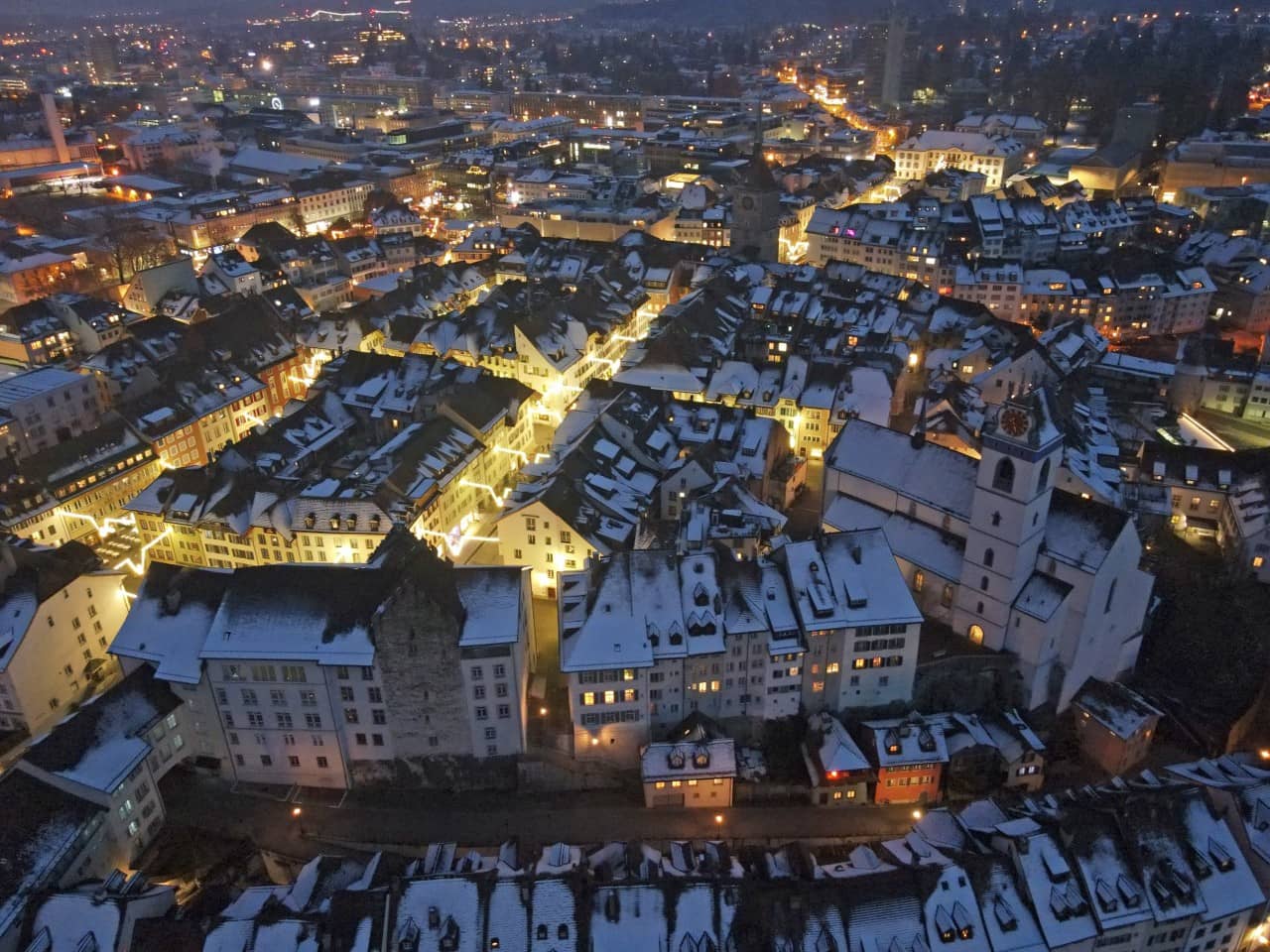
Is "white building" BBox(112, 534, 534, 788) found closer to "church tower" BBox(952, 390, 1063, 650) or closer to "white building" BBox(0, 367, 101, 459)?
"church tower" BBox(952, 390, 1063, 650)

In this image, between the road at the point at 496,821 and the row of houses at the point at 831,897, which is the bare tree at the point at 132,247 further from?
the row of houses at the point at 831,897

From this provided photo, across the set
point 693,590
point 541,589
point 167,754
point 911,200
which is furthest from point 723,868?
point 911,200

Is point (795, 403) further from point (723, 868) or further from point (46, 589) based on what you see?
Result: point (46, 589)

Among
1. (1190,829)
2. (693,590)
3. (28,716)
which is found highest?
(693,590)

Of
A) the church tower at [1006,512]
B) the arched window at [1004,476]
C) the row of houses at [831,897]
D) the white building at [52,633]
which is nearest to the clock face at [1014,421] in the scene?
the church tower at [1006,512]

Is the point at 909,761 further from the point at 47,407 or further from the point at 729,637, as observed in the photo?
the point at 47,407

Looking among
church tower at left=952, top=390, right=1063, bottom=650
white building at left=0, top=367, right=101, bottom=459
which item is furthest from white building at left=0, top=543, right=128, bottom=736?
church tower at left=952, top=390, right=1063, bottom=650

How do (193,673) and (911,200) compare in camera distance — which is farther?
(911,200)

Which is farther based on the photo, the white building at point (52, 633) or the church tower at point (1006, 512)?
the white building at point (52, 633)
